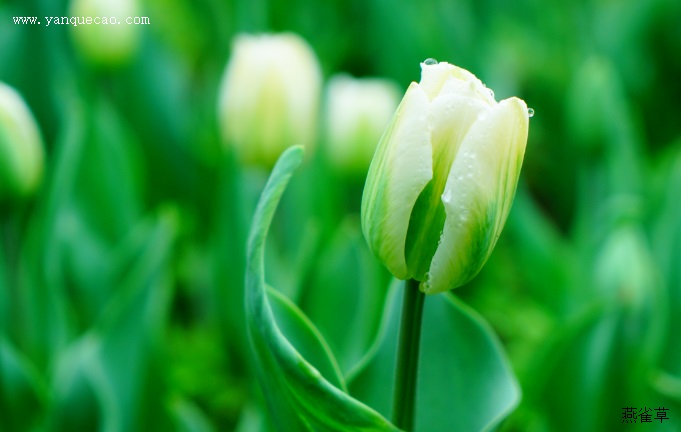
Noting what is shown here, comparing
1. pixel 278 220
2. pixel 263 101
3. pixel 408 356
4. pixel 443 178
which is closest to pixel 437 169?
pixel 443 178

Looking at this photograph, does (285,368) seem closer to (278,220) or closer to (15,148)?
(15,148)

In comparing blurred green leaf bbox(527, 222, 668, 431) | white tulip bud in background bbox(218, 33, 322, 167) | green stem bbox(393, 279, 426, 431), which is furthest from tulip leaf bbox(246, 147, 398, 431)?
white tulip bud in background bbox(218, 33, 322, 167)

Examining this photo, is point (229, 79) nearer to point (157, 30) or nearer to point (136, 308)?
point (136, 308)

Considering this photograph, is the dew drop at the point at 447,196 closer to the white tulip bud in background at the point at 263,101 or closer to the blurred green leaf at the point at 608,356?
the blurred green leaf at the point at 608,356

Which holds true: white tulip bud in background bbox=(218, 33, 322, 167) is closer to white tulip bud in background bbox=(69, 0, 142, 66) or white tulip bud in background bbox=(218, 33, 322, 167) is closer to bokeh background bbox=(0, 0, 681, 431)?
bokeh background bbox=(0, 0, 681, 431)

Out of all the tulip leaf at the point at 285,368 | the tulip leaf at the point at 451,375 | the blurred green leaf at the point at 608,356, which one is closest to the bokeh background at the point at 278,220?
the blurred green leaf at the point at 608,356

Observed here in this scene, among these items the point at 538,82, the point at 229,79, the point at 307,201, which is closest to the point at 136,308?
the point at 229,79

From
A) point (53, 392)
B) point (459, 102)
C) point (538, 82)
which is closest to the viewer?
point (459, 102)
